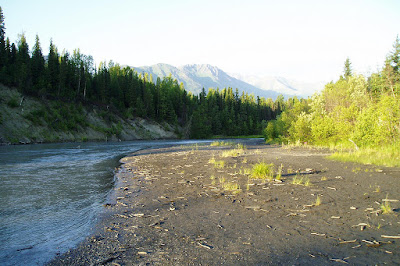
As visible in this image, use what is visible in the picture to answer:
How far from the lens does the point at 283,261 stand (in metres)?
4.54

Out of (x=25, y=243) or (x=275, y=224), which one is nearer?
(x=25, y=243)

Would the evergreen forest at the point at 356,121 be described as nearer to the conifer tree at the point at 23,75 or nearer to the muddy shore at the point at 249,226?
the muddy shore at the point at 249,226

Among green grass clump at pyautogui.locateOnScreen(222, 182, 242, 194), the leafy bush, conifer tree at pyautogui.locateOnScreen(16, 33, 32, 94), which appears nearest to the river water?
green grass clump at pyautogui.locateOnScreen(222, 182, 242, 194)

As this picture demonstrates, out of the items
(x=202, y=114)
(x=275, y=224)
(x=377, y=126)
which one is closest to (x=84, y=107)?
(x=202, y=114)

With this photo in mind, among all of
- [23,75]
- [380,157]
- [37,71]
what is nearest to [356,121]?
[380,157]

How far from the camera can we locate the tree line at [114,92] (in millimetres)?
68312

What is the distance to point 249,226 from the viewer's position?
6.43 m

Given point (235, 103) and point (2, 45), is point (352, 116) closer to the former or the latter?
point (2, 45)

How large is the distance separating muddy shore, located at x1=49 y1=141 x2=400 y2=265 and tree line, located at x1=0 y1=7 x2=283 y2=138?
65.0 metres

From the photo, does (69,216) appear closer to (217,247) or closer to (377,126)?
(217,247)

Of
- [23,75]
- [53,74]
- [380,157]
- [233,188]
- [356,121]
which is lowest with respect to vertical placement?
[233,188]

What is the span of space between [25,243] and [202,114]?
109m

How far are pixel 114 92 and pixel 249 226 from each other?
9727 centimetres

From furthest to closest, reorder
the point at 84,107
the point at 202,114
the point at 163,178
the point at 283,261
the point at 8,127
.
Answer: the point at 202,114
the point at 84,107
the point at 8,127
the point at 163,178
the point at 283,261
